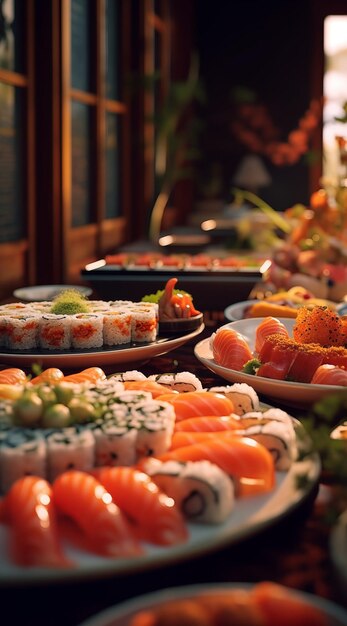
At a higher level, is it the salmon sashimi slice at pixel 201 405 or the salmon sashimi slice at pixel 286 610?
the salmon sashimi slice at pixel 201 405

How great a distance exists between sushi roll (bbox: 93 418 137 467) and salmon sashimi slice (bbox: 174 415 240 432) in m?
0.09

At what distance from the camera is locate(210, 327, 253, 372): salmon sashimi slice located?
1.40 m

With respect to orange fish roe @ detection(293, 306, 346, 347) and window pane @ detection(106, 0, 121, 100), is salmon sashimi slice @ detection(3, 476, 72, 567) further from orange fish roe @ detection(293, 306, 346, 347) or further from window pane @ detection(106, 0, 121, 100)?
window pane @ detection(106, 0, 121, 100)

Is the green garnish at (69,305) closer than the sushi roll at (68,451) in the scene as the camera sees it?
No

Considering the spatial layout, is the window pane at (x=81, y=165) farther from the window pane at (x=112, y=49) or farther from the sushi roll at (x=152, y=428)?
the sushi roll at (x=152, y=428)

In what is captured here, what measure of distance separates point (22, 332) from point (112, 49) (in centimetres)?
442

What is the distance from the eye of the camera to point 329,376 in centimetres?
122

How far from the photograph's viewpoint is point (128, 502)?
0.77 m

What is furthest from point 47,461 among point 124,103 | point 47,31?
point 124,103

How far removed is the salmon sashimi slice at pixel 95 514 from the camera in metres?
0.72

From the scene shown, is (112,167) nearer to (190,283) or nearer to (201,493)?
(190,283)

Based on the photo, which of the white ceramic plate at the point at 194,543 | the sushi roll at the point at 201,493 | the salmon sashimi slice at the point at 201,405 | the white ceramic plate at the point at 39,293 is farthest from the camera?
the white ceramic plate at the point at 39,293

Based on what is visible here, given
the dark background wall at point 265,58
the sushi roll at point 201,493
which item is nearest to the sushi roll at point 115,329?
the sushi roll at point 201,493

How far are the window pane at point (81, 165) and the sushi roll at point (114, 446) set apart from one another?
3.68m
